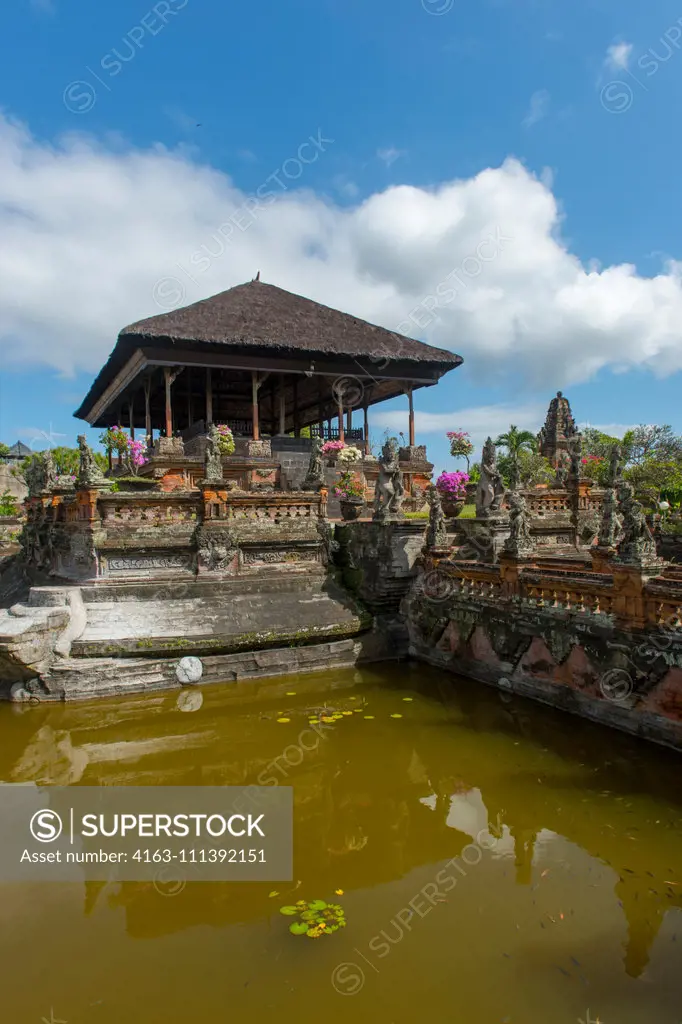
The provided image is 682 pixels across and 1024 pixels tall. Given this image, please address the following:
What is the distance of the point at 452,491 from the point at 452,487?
15 centimetres

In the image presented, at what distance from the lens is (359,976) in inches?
166

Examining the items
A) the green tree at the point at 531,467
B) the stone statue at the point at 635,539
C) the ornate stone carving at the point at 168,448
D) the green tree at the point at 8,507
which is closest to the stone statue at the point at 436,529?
the stone statue at the point at 635,539

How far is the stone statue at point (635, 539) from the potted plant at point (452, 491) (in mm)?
10441

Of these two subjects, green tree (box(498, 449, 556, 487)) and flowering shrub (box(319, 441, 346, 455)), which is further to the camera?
green tree (box(498, 449, 556, 487))

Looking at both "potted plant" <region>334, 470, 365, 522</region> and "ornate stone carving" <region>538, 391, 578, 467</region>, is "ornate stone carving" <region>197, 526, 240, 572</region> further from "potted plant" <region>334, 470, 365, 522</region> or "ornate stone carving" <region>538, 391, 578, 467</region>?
"ornate stone carving" <region>538, 391, 578, 467</region>

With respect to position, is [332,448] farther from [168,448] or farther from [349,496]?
[168,448]

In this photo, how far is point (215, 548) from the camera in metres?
12.2

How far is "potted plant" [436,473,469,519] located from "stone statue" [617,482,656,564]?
34.3 ft

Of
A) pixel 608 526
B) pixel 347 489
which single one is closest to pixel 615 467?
pixel 608 526

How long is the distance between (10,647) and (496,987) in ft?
26.1

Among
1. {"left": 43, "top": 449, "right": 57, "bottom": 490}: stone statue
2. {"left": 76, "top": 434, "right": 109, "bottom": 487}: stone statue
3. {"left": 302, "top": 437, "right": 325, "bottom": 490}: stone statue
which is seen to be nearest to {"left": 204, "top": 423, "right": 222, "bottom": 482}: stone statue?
{"left": 76, "top": 434, "right": 109, "bottom": 487}: stone statue

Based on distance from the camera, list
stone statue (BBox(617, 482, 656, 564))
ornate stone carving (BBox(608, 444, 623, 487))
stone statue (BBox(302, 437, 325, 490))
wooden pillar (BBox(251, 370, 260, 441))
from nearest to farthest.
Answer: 1. stone statue (BBox(617, 482, 656, 564))
2. stone statue (BBox(302, 437, 325, 490))
3. ornate stone carving (BBox(608, 444, 623, 487))
4. wooden pillar (BBox(251, 370, 260, 441))

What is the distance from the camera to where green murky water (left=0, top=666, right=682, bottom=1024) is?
159 inches

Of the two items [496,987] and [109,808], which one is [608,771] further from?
[109,808]
